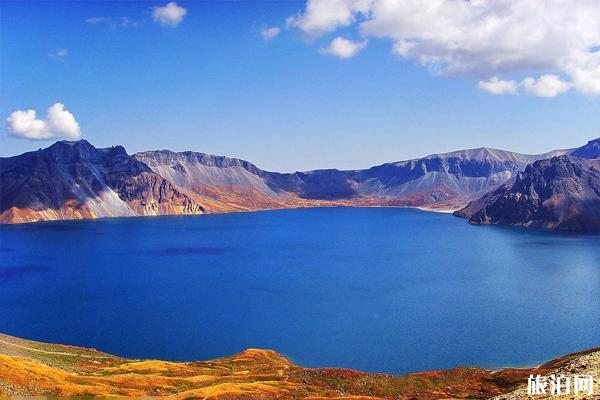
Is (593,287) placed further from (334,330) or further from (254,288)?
(254,288)

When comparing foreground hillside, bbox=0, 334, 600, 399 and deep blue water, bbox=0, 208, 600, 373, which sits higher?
foreground hillside, bbox=0, 334, 600, 399

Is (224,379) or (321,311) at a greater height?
(224,379)

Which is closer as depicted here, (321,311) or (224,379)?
(224,379)

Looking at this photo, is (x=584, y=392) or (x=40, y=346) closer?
(x=584, y=392)

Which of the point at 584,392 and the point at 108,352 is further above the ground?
the point at 584,392

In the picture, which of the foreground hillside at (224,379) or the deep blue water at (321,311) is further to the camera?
the deep blue water at (321,311)

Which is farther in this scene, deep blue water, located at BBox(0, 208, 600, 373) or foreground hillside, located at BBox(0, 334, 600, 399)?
deep blue water, located at BBox(0, 208, 600, 373)

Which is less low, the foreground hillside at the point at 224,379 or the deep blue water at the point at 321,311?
the foreground hillside at the point at 224,379

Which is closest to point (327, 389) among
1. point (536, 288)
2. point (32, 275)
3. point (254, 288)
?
point (254, 288)
